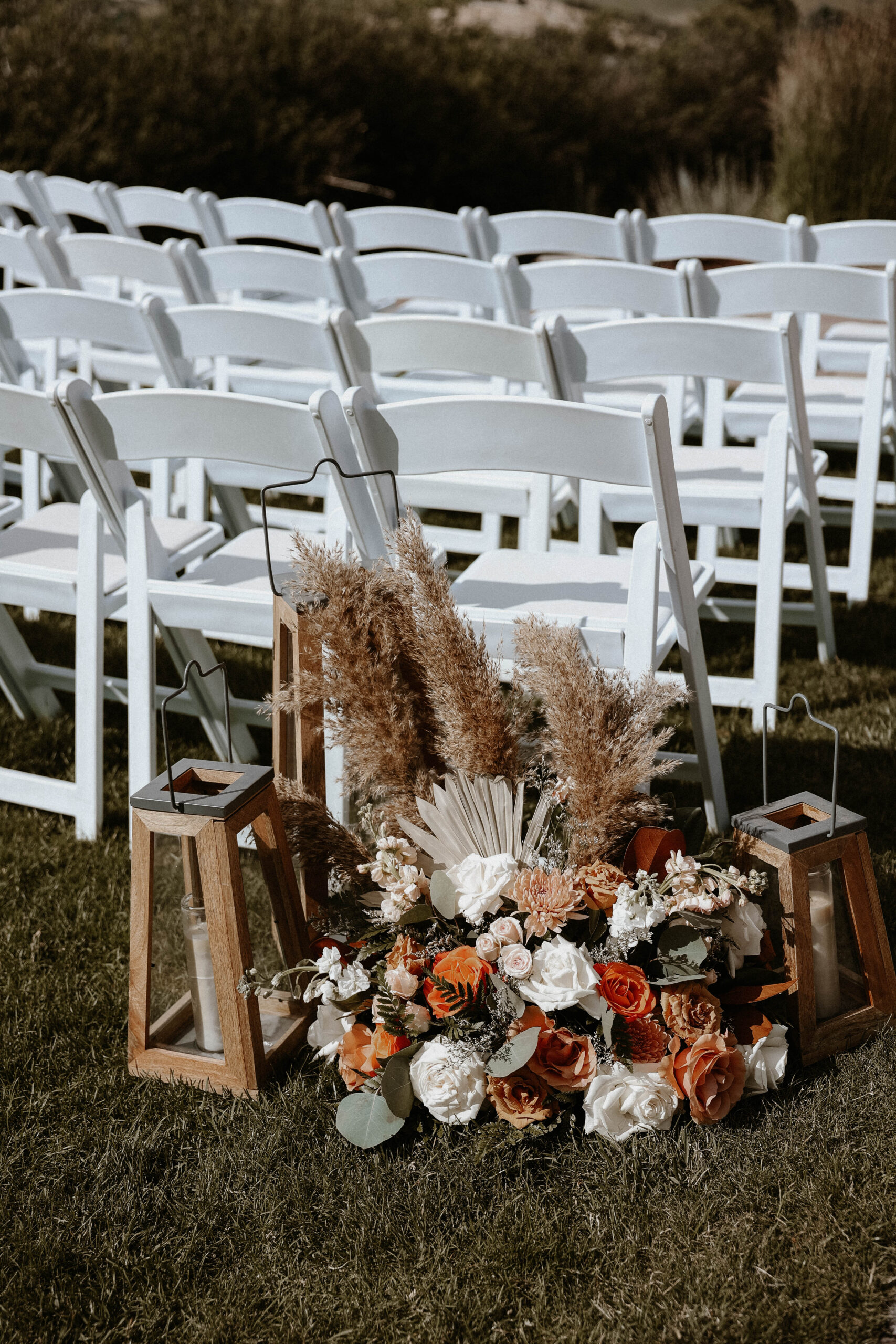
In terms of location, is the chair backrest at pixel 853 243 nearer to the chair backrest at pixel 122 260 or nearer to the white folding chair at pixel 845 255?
the white folding chair at pixel 845 255

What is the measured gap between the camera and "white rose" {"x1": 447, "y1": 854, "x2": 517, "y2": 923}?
182 cm

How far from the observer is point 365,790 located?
6.95ft

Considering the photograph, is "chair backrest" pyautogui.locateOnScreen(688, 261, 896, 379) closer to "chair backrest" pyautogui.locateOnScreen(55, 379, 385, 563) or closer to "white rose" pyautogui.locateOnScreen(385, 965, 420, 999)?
"chair backrest" pyautogui.locateOnScreen(55, 379, 385, 563)

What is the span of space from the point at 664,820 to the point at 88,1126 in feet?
3.40

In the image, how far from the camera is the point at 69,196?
593 cm

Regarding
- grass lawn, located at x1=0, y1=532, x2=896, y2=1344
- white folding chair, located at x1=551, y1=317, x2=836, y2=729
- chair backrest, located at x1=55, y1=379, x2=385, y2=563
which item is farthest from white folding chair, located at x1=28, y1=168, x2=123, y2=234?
grass lawn, located at x1=0, y1=532, x2=896, y2=1344

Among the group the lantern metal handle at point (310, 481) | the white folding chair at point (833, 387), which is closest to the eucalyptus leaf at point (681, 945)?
the lantern metal handle at point (310, 481)

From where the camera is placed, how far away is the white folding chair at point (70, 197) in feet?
19.0

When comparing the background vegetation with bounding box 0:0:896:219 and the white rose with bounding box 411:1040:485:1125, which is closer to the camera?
the white rose with bounding box 411:1040:485:1125

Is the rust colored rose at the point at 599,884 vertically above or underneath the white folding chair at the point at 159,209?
underneath

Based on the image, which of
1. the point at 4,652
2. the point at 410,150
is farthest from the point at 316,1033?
the point at 410,150

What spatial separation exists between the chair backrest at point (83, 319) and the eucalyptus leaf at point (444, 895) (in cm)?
196

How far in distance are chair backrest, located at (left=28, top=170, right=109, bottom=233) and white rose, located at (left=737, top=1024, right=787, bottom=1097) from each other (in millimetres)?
5111

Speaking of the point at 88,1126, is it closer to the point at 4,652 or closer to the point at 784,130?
the point at 4,652
